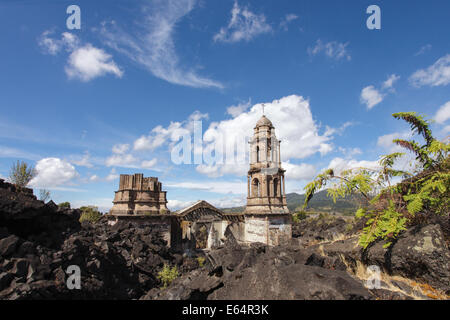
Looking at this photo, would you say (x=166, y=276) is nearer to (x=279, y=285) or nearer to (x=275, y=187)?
(x=279, y=285)

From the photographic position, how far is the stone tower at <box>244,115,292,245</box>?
21.8m

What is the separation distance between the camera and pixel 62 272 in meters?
8.34

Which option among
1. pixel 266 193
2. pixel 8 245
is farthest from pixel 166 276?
pixel 266 193

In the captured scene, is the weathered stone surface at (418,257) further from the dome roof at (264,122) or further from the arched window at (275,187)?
the dome roof at (264,122)

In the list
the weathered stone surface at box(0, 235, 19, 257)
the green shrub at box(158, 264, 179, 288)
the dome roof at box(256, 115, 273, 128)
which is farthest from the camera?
the dome roof at box(256, 115, 273, 128)

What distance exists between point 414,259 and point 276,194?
17.3 metres

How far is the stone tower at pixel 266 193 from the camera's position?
2184 cm

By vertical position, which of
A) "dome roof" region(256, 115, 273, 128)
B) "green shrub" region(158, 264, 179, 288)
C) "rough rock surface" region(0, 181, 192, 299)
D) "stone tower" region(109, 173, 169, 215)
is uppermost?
"dome roof" region(256, 115, 273, 128)

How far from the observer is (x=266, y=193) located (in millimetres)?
22578

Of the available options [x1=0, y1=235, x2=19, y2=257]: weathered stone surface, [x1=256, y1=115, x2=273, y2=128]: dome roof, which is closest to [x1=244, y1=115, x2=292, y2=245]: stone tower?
[x1=256, y1=115, x2=273, y2=128]: dome roof

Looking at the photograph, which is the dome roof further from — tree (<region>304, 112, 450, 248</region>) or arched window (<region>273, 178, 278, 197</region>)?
tree (<region>304, 112, 450, 248</region>)

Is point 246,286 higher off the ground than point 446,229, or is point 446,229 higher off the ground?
point 446,229
